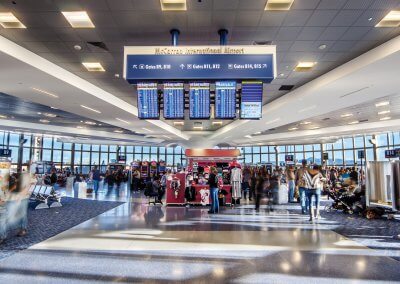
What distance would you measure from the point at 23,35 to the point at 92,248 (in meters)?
4.22

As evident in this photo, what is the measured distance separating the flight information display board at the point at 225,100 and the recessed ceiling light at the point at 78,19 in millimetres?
2592

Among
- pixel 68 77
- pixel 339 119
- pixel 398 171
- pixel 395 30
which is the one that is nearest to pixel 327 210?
pixel 398 171

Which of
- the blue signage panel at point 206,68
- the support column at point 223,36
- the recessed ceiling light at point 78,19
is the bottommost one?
the blue signage panel at point 206,68

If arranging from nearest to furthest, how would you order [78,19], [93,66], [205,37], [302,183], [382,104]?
[78,19]
[205,37]
[93,66]
[302,183]
[382,104]

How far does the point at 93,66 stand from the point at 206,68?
4.07 meters

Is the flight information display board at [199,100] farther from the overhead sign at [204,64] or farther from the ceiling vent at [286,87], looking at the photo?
the ceiling vent at [286,87]

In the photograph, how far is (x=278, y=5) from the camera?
4727 mm

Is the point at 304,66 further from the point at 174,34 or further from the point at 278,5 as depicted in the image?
the point at 174,34

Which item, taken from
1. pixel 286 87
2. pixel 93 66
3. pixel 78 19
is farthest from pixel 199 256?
pixel 286 87

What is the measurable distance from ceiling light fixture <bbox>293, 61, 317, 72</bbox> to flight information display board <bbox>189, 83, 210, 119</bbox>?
2.88 meters

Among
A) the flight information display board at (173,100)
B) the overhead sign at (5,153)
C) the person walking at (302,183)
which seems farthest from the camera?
the overhead sign at (5,153)

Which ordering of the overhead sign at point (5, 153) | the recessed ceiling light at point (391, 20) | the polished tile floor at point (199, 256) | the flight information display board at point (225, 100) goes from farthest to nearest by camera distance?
the overhead sign at point (5, 153)
the flight information display board at point (225, 100)
the recessed ceiling light at point (391, 20)
the polished tile floor at point (199, 256)

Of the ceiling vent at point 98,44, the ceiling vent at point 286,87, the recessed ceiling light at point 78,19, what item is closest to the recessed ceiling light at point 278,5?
the recessed ceiling light at point 78,19

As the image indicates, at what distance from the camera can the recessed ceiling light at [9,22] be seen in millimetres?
4980
